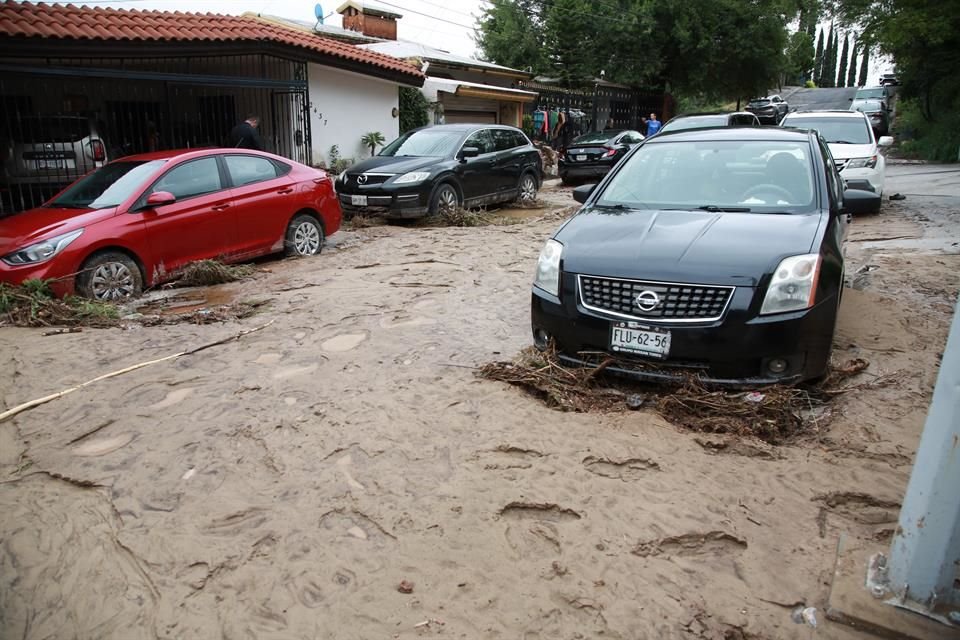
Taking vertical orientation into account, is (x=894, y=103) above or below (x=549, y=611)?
above

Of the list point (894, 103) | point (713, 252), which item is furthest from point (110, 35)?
point (894, 103)

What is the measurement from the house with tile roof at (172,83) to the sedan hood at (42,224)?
422 centimetres

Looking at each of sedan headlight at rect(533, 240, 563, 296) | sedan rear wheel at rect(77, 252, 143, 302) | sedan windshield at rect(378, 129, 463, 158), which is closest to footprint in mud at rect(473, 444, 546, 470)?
sedan headlight at rect(533, 240, 563, 296)

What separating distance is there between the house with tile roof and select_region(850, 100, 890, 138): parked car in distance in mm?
22007

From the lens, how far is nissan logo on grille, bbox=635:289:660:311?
13.7ft

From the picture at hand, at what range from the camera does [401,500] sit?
3463 mm

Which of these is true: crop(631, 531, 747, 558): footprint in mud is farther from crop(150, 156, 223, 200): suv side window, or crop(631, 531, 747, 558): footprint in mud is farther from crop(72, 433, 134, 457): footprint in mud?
crop(150, 156, 223, 200): suv side window

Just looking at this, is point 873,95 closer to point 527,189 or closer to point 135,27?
point 527,189

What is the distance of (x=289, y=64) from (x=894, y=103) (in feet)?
146

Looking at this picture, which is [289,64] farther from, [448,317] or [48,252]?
[448,317]

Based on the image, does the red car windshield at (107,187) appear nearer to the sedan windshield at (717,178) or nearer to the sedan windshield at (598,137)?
the sedan windshield at (717,178)

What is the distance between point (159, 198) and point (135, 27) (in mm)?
7201

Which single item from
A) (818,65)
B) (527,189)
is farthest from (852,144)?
(818,65)

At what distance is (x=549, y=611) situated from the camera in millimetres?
2730
